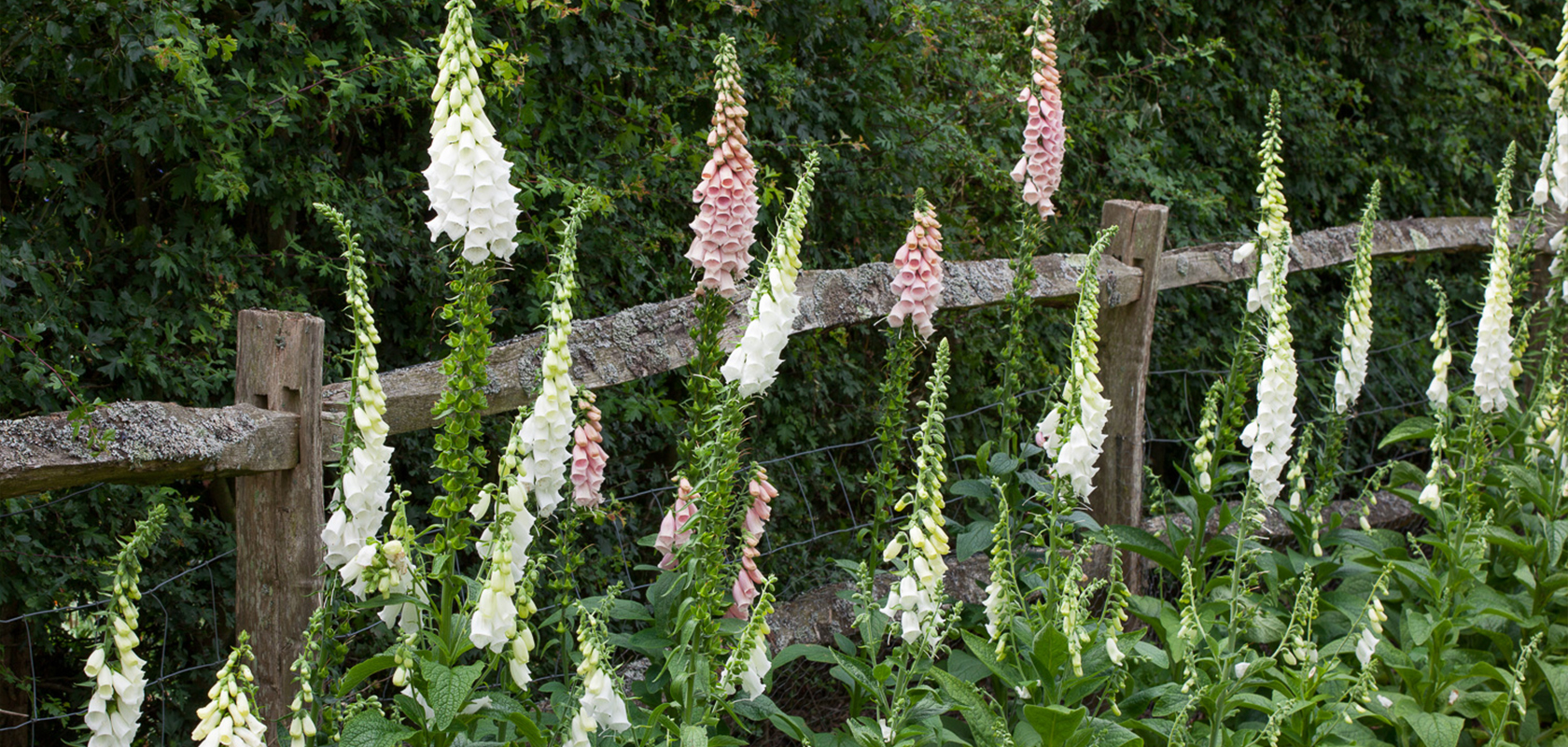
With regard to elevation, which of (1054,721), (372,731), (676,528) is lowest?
(1054,721)

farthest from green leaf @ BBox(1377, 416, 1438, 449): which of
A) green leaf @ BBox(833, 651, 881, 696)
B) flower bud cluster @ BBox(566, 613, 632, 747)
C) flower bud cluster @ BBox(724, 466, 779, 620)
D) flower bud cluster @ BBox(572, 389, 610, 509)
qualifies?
flower bud cluster @ BBox(566, 613, 632, 747)

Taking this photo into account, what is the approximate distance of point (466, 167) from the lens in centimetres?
194

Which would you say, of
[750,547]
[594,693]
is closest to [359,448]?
[594,693]

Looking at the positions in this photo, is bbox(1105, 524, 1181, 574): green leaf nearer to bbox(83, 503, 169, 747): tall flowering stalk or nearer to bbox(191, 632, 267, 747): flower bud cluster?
bbox(191, 632, 267, 747): flower bud cluster

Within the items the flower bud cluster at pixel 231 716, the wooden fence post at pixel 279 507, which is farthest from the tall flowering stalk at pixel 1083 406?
the flower bud cluster at pixel 231 716

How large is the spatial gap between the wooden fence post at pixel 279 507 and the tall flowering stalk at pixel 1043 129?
77.5 inches

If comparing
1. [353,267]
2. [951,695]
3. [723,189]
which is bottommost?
[951,695]

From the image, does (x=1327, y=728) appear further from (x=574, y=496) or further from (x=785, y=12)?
(x=785, y=12)

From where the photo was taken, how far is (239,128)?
9.41ft

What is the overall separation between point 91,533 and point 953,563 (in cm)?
228

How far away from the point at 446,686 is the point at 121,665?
0.46 meters

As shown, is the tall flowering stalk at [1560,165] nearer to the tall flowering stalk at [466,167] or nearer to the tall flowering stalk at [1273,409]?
the tall flowering stalk at [1273,409]

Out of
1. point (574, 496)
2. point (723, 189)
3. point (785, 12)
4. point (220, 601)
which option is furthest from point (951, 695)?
point (785, 12)

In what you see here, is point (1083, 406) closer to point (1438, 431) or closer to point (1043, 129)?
point (1043, 129)
